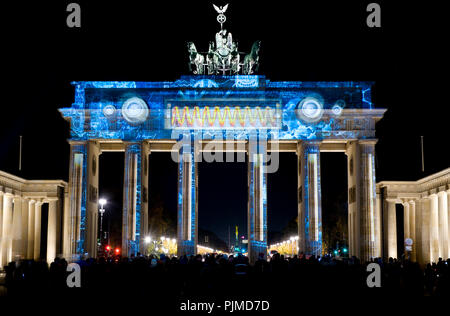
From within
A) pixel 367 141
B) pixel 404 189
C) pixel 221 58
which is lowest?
pixel 404 189

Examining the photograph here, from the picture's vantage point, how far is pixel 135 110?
5728 centimetres

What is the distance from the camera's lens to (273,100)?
5744 centimetres

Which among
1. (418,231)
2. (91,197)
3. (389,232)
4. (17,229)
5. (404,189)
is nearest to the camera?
(91,197)

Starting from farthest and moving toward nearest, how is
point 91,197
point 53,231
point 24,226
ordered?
point 24,226
point 53,231
point 91,197

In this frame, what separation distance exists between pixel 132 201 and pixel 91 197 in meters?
4.52

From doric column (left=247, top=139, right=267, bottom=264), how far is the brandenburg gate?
0.29 ft

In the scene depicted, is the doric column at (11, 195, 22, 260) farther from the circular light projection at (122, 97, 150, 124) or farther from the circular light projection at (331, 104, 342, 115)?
the circular light projection at (331, 104, 342, 115)

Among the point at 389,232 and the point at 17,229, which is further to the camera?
the point at 389,232

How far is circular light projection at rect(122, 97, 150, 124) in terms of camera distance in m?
57.2

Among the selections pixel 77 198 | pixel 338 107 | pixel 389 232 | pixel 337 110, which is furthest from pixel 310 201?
pixel 77 198

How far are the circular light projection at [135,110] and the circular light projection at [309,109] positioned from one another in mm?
13856

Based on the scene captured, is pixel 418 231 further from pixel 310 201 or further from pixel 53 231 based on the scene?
pixel 53 231

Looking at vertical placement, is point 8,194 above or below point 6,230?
above
